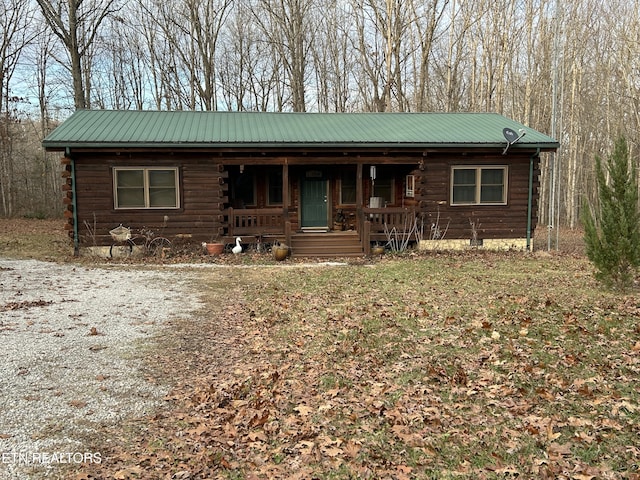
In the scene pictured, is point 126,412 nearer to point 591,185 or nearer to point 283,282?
point 283,282

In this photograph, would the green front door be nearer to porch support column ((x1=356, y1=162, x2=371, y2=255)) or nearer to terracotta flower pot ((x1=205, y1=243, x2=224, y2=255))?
porch support column ((x1=356, y1=162, x2=371, y2=255))

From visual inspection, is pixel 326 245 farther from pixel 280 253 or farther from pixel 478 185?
pixel 478 185

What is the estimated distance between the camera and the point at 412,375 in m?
4.84

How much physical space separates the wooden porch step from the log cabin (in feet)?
0.11

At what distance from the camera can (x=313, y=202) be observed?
16.1 metres

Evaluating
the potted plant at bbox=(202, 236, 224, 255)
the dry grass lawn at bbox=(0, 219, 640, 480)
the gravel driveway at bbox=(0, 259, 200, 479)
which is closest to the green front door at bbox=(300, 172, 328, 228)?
the potted plant at bbox=(202, 236, 224, 255)

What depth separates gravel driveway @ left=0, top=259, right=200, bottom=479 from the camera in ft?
11.7

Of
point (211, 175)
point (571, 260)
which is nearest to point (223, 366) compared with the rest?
point (211, 175)

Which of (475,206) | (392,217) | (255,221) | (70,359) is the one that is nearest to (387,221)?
(392,217)

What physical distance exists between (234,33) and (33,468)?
102 ft

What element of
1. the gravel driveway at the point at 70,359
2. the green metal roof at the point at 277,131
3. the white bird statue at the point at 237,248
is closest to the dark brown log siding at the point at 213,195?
the green metal roof at the point at 277,131

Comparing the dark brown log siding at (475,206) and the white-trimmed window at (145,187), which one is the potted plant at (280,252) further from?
the dark brown log siding at (475,206)

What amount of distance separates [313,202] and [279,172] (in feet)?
4.96

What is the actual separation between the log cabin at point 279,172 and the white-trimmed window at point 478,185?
1.2 inches
